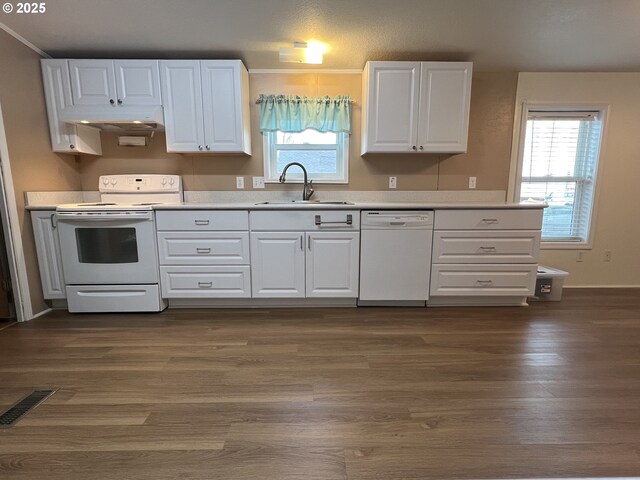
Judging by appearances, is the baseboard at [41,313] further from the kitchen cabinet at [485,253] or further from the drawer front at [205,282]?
Result: the kitchen cabinet at [485,253]

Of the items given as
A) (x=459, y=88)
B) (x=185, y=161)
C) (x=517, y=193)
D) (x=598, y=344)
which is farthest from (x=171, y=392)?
(x=517, y=193)

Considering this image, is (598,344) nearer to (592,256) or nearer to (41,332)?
(592,256)

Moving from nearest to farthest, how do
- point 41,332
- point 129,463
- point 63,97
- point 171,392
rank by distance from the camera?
point 129,463
point 171,392
point 41,332
point 63,97

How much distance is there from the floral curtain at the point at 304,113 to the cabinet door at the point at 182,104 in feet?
1.90

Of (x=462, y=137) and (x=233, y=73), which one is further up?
(x=233, y=73)

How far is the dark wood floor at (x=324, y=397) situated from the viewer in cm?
113

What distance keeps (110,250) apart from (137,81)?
55.9 inches

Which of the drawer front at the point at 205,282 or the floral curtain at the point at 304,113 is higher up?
the floral curtain at the point at 304,113

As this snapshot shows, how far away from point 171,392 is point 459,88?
3033 millimetres

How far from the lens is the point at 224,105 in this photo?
2658 mm

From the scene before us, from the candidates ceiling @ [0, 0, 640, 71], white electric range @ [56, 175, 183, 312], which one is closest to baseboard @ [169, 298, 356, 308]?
white electric range @ [56, 175, 183, 312]

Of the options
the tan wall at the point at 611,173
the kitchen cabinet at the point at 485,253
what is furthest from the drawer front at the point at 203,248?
the tan wall at the point at 611,173

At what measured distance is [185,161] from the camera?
9.90 ft

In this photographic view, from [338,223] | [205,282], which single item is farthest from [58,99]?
[338,223]
